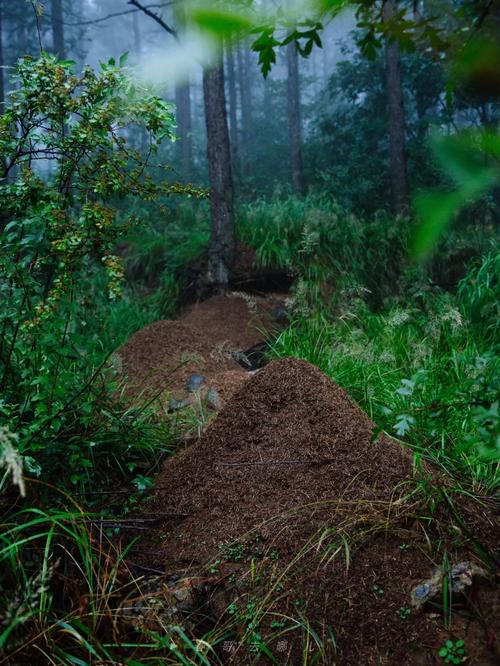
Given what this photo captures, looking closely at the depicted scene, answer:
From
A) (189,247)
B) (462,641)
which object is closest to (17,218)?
(462,641)

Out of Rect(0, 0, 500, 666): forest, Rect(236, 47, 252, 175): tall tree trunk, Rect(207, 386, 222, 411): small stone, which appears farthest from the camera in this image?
Rect(236, 47, 252, 175): tall tree trunk

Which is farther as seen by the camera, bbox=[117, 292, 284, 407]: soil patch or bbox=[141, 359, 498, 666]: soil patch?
bbox=[117, 292, 284, 407]: soil patch

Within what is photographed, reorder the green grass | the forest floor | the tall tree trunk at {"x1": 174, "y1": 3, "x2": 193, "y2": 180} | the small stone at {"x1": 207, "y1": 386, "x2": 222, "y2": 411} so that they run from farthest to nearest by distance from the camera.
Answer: the tall tree trunk at {"x1": 174, "y1": 3, "x2": 193, "y2": 180} → the small stone at {"x1": 207, "y1": 386, "x2": 222, "y2": 411} → the green grass → the forest floor

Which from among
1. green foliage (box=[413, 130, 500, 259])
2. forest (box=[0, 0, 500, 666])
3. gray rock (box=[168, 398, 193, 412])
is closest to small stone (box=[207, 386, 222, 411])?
forest (box=[0, 0, 500, 666])

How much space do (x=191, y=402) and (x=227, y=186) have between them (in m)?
3.57

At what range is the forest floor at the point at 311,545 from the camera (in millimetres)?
1926

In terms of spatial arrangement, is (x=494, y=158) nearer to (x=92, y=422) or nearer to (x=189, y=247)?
(x=92, y=422)

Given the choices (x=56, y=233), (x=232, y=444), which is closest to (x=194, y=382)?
(x=232, y=444)

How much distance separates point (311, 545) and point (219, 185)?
17.3 ft

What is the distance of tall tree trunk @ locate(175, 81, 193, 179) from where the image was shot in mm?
17500

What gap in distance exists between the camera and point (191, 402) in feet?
13.4

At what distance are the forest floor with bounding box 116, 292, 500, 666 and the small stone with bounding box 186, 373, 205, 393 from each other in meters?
1.11

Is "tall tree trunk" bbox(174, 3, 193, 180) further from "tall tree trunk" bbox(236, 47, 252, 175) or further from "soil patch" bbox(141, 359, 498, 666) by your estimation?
"soil patch" bbox(141, 359, 498, 666)

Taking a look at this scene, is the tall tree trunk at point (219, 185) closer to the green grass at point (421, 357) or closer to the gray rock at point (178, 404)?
the green grass at point (421, 357)
